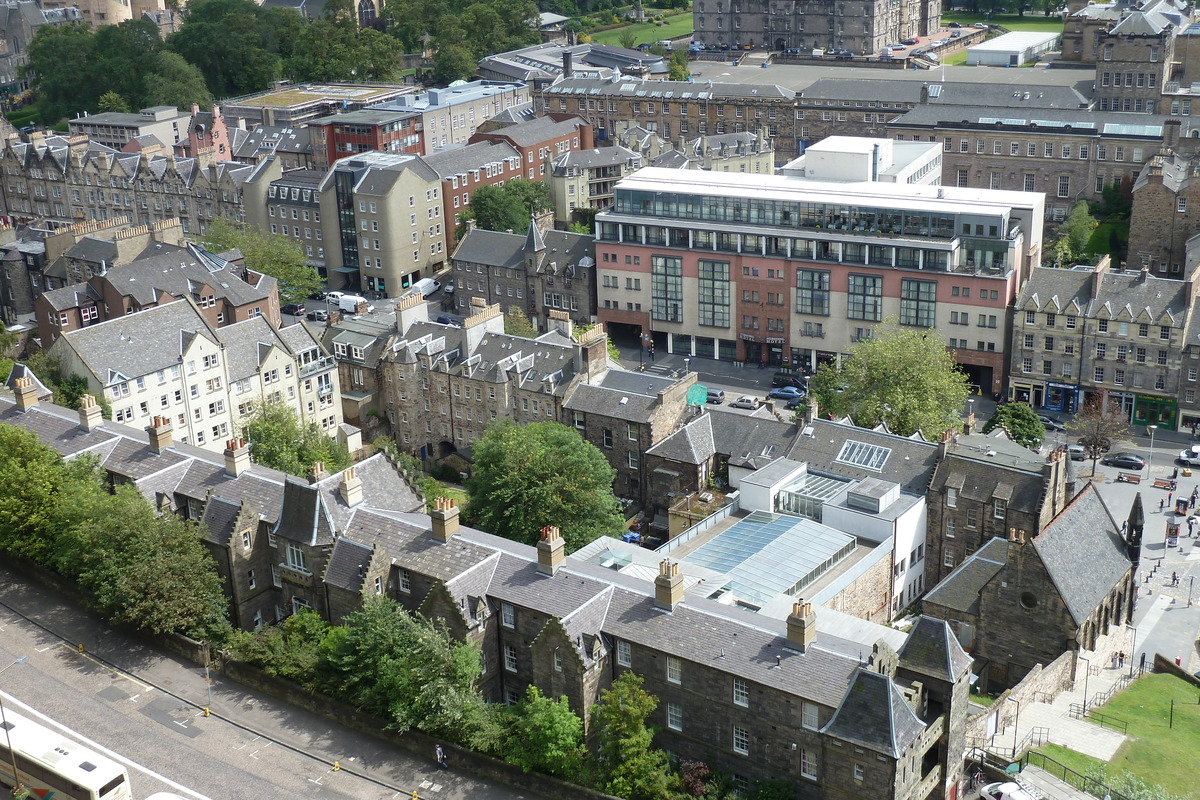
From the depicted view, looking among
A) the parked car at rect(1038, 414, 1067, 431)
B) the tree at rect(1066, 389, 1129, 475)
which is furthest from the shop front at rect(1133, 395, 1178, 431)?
the parked car at rect(1038, 414, 1067, 431)

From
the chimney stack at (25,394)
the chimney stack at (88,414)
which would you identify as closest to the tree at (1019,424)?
the chimney stack at (88,414)

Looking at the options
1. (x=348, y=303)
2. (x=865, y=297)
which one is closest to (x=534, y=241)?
(x=348, y=303)

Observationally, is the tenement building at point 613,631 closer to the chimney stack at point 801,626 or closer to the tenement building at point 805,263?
the chimney stack at point 801,626

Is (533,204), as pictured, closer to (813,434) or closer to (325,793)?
(813,434)

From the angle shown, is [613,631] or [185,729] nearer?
[613,631]

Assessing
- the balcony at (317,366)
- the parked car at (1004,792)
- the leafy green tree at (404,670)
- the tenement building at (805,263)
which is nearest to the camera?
the parked car at (1004,792)

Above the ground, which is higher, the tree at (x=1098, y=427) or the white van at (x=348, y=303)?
the white van at (x=348, y=303)

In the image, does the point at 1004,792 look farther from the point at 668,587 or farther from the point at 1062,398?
the point at 1062,398
